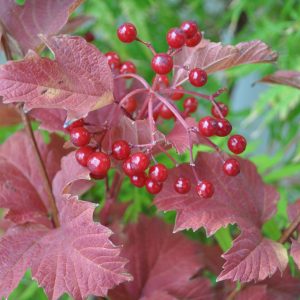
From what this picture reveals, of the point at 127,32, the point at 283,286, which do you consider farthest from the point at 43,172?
the point at 283,286

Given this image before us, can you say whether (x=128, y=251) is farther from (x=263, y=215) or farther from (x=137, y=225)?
(x=263, y=215)

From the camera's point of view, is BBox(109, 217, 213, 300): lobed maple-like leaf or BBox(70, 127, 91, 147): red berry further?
BBox(109, 217, 213, 300): lobed maple-like leaf

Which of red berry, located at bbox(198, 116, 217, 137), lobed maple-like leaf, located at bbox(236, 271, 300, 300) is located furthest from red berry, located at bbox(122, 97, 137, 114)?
lobed maple-like leaf, located at bbox(236, 271, 300, 300)

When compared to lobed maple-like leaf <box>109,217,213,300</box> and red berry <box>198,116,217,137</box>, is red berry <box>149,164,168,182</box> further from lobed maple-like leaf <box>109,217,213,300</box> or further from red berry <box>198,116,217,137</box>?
lobed maple-like leaf <box>109,217,213,300</box>

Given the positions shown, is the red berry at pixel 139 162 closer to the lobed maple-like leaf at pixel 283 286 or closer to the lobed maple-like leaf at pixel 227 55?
the lobed maple-like leaf at pixel 227 55

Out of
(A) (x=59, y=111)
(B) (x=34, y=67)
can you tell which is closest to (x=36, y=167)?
(A) (x=59, y=111)

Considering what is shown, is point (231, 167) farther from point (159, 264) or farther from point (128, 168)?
point (159, 264)
